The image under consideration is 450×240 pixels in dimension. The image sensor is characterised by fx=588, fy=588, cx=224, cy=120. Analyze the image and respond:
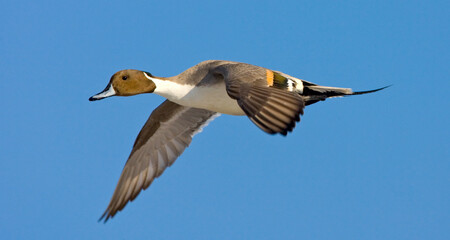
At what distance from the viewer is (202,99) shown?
627cm

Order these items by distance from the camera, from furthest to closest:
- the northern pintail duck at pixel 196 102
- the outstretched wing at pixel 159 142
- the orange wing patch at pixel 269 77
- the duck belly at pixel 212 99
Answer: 1. the outstretched wing at pixel 159 142
2. the duck belly at pixel 212 99
3. the orange wing patch at pixel 269 77
4. the northern pintail duck at pixel 196 102

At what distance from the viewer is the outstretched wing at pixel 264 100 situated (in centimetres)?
445

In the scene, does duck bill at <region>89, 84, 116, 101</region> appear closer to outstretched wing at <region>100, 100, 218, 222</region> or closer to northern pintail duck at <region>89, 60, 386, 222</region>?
northern pintail duck at <region>89, 60, 386, 222</region>

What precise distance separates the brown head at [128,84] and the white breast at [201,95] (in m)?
0.10

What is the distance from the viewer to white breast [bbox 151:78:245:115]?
621cm

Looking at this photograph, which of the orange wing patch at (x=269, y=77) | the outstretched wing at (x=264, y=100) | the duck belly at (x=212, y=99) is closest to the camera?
the outstretched wing at (x=264, y=100)

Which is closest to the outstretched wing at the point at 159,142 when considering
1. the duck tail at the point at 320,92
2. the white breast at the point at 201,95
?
the white breast at the point at 201,95

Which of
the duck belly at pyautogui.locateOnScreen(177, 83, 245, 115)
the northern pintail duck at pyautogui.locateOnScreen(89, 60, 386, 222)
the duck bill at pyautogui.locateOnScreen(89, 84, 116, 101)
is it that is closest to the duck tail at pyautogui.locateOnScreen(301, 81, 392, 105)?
the northern pintail duck at pyautogui.locateOnScreen(89, 60, 386, 222)

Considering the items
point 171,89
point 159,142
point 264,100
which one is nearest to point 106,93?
point 171,89

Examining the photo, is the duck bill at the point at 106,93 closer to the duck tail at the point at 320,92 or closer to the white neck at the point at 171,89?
the white neck at the point at 171,89

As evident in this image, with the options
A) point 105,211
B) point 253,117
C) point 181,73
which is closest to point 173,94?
point 181,73

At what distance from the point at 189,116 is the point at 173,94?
1.06 m

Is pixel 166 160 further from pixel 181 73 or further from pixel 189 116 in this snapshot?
pixel 181 73

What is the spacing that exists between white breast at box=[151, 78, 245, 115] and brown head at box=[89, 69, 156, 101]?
95 mm
